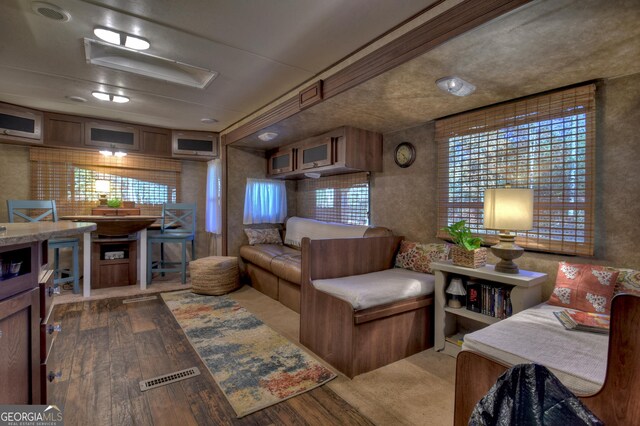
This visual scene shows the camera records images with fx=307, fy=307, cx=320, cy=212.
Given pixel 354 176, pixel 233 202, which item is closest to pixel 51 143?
pixel 233 202

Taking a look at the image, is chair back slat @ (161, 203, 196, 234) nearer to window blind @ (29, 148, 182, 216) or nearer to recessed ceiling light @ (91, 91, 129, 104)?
window blind @ (29, 148, 182, 216)

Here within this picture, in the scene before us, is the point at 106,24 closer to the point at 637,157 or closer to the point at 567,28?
the point at 567,28

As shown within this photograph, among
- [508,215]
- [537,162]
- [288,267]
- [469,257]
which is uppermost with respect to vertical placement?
[537,162]

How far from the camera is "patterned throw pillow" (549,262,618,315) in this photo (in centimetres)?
183

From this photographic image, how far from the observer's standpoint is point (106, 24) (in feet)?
6.43

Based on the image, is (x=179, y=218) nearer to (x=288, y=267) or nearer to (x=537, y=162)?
(x=288, y=267)

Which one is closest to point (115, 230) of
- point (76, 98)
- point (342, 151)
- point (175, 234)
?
point (175, 234)

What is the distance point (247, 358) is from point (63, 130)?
3.99 m

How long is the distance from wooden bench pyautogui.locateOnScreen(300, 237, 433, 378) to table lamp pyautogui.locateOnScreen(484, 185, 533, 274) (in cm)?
66

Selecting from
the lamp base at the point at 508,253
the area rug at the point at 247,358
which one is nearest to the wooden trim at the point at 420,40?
the lamp base at the point at 508,253

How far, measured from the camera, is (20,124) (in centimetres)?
372

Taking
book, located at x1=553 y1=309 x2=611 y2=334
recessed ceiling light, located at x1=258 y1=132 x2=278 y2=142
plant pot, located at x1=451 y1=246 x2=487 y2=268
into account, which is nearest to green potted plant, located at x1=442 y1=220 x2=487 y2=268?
plant pot, located at x1=451 y1=246 x2=487 y2=268

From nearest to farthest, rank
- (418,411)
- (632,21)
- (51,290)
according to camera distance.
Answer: (632,21) < (51,290) < (418,411)

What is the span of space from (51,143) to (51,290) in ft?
11.3
